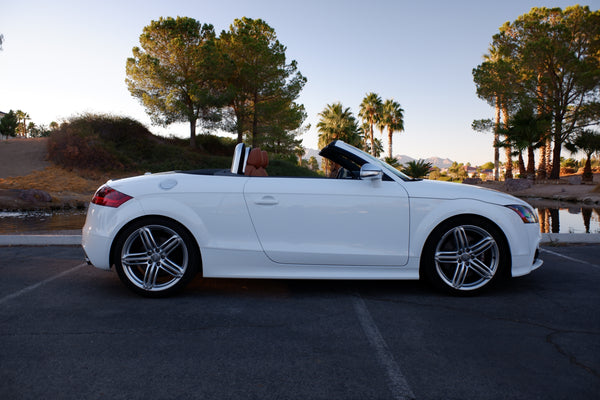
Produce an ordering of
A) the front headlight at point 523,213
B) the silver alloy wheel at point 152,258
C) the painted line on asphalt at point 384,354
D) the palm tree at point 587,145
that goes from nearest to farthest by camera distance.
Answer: the painted line on asphalt at point 384,354 < the silver alloy wheel at point 152,258 < the front headlight at point 523,213 < the palm tree at point 587,145

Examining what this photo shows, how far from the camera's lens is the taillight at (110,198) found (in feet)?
11.0

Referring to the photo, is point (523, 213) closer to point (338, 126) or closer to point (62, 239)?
point (62, 239)

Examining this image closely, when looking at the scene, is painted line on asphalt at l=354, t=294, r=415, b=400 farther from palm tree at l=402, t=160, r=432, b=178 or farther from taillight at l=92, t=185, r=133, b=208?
palm tree at l=402, t=160, r=432, b=178

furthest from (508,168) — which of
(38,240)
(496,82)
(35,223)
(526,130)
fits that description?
(38,240)

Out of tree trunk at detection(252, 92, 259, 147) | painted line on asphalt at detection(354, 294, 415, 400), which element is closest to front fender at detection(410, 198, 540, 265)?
painted line on asphalt at detection(354, 294, 415, 400)

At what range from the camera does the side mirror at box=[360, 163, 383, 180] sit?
320 cm

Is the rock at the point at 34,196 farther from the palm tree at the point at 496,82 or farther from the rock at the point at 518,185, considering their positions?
the palm tree at the point at 496,82

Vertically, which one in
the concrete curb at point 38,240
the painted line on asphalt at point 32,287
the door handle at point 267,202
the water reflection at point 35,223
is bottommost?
the painted line on asphalt at point 32,287

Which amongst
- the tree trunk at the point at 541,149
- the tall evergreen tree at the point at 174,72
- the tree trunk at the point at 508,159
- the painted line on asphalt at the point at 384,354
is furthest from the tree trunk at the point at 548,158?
the painted line on asphalt at the point at 384,354

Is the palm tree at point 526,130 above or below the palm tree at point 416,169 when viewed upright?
above

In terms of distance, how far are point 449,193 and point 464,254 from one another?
0.55 metres

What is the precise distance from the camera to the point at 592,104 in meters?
28.3

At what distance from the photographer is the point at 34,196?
43.7ft

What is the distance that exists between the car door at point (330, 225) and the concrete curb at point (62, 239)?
12.2 ft
